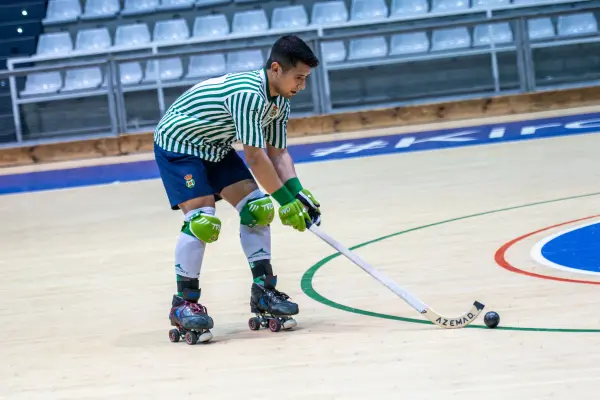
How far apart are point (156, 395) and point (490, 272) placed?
2.52 meters

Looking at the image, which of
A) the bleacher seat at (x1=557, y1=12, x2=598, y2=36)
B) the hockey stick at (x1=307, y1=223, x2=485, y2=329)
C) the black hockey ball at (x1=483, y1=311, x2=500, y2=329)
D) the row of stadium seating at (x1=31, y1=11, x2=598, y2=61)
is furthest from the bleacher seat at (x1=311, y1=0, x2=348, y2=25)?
the black hockey ball at (x1=483, y1=311, x2=500, y2=329)

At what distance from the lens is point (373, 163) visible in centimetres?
1241

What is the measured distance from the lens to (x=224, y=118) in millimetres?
5473

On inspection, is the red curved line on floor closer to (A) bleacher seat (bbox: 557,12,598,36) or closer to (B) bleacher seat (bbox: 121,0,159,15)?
(A) bleacher seat (bbox: 557,12,598,36)

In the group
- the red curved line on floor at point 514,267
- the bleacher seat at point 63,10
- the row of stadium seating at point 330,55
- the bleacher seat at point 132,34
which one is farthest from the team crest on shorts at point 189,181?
the bleacher seat at point 63,10

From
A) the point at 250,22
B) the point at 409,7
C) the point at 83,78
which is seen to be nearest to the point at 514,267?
the point at 83,78

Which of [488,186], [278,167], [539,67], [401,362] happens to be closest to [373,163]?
[488,186]

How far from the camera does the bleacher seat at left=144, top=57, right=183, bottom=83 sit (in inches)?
598

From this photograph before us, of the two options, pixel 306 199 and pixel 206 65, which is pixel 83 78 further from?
pixel 306 199

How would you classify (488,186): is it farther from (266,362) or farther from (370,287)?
(266,362)

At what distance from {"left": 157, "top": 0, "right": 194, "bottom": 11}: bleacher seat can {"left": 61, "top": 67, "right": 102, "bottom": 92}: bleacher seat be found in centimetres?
322

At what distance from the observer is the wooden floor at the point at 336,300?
14.8 feet

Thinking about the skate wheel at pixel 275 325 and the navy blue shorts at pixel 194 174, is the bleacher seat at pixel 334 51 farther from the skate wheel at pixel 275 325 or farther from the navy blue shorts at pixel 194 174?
the skate wheel at pixel 275 325

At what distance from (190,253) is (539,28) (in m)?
10.3
